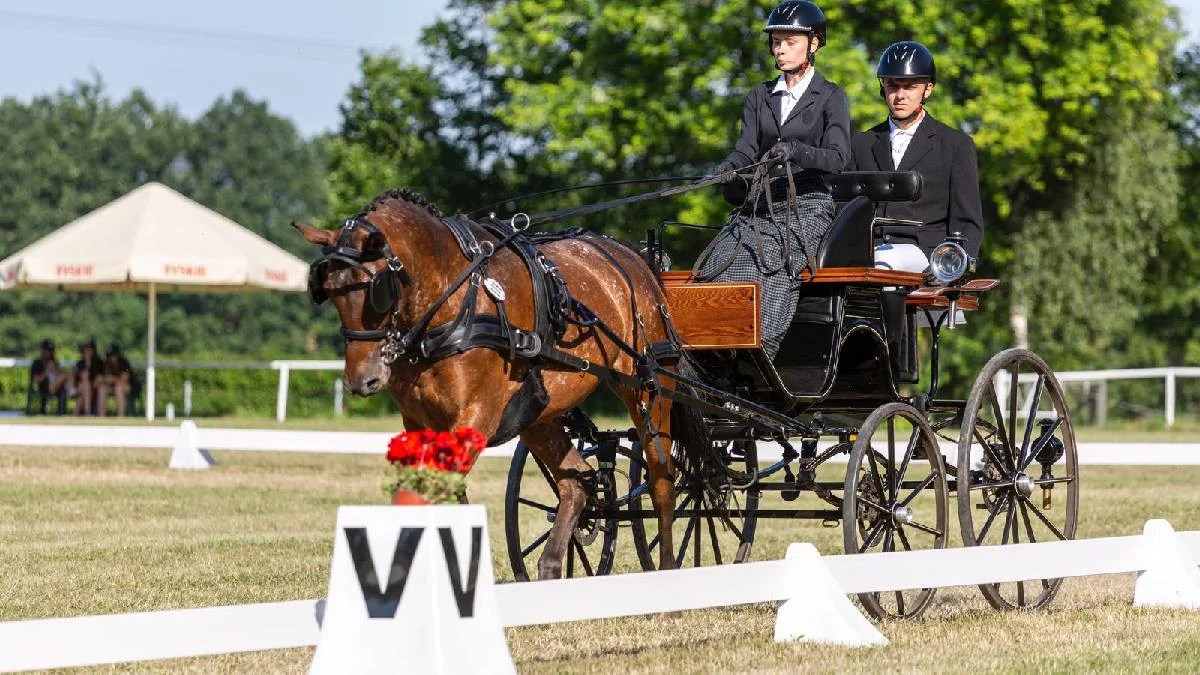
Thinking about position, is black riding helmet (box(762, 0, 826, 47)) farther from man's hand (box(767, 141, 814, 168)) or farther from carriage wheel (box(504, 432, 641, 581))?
carriage wheel (box(504, 432, 641, 581))

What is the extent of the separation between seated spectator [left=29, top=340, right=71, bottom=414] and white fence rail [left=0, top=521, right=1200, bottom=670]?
22682mm

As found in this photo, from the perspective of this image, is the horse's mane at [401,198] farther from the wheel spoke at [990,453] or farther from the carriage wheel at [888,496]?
the wheel spoke at [990,453]

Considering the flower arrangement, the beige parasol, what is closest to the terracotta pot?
the flower arrangement

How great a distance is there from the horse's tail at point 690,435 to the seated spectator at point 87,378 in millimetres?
20594

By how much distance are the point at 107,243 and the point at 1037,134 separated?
13.4 m

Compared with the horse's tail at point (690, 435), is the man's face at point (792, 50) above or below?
above

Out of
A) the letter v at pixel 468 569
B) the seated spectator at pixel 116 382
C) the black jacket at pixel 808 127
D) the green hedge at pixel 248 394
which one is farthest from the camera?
the green hedge at pixel 248 394

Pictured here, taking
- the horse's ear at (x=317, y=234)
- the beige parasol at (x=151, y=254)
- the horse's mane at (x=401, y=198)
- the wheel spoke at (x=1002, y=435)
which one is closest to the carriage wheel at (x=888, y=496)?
the wheel spoke at (x=1002, y=435)

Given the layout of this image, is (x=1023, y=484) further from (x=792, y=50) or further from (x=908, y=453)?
(x=792, y=50)

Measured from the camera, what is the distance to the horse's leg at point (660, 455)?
8.30m

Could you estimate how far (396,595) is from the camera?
5.27m

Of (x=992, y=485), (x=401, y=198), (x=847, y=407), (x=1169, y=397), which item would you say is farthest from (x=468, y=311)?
(x=1169, y=397)

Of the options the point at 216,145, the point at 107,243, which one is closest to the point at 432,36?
the point at 107,243

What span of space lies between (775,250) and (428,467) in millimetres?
3388
